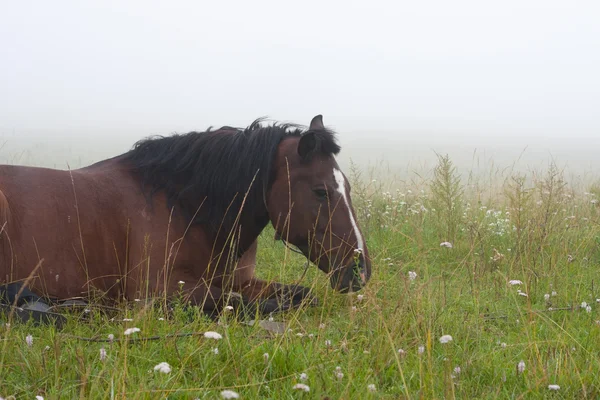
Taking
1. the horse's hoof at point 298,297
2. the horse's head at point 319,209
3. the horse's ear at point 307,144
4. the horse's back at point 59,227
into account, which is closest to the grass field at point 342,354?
the horse's hoof at point 298,297

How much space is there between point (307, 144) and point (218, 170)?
0.75m

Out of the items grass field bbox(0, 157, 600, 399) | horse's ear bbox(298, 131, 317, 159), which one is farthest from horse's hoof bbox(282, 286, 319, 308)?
horse's ear bbox(298, 131, 317, 159)

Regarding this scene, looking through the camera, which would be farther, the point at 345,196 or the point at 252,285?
the point at 252,285

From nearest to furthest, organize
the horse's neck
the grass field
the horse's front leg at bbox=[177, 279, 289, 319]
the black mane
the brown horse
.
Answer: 1. the grass field
2. the horse's front leg at bbox=[177, 279, 289, 319]
3. the brown horse
4. the black mane
5. the horse's neck

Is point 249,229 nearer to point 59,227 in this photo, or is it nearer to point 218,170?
point 218,170

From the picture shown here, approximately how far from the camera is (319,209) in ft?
14.5

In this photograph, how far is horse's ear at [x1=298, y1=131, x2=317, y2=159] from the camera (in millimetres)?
4443

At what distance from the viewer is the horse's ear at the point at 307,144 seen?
14.6 feet

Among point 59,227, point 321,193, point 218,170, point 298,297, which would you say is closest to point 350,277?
point 298,297

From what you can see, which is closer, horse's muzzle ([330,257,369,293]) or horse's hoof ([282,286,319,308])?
horse's muzzle ([330,257,369,293])

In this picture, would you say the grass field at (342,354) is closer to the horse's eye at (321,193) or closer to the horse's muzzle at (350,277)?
the horse's muzzle at (350,277)

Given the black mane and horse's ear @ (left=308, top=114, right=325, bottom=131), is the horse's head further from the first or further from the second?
horse's ear @ (left=308, top=114, right=325, bottom=131)

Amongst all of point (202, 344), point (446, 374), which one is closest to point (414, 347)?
point (446, 374)

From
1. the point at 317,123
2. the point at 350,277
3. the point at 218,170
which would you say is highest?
the point at 317,123
